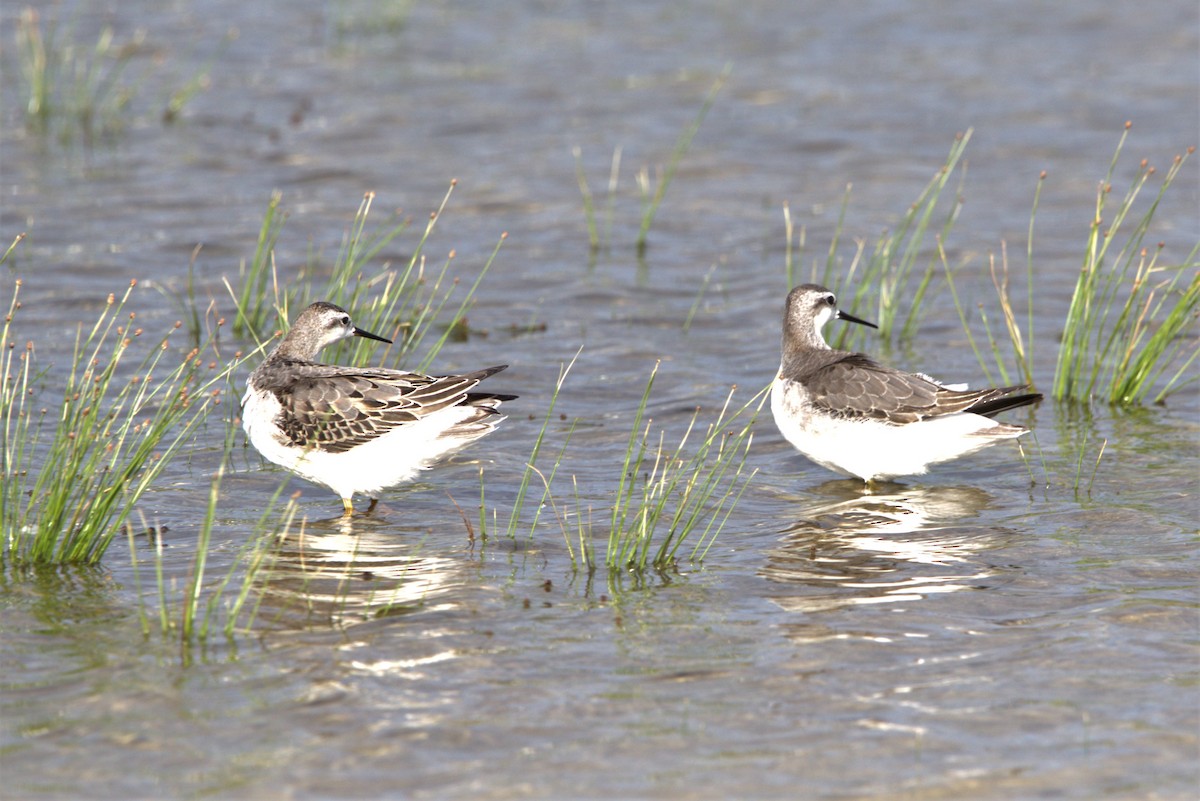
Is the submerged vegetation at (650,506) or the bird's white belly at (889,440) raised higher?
the bird's white belly at (889,440)

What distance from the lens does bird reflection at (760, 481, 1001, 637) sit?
9305mm

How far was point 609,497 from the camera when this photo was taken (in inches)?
439

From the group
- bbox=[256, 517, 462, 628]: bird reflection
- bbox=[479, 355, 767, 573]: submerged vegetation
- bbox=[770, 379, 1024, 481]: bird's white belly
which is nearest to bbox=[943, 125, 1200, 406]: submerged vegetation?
bbox=[770, 379, 1024, 481]: bird's white belly

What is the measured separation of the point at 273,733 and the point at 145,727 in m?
0.63

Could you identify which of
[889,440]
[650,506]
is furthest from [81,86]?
[889,440]

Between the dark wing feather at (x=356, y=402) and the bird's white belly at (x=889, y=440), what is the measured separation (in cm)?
261

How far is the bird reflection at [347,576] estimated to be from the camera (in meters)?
8.87

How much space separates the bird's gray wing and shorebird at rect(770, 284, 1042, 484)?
2.61 meters

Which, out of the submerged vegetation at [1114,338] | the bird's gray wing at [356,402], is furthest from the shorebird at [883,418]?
the bird's gray wing at [356,402]

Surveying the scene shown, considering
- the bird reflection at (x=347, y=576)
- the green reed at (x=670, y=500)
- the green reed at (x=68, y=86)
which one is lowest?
the bird reflection at (x=347, y=576)

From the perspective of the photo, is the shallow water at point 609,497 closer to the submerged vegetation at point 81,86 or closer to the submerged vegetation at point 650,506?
the submerged vegetation at point 650,506

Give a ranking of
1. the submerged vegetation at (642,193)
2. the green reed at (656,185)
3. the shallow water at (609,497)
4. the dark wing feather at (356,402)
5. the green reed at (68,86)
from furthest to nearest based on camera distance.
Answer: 1. the green reed at (68,86)
2. the submerged vegetation at (642,193)
3. the green reed at (656,185)
4. the dark wing feather at (356,402)
5. the shallow water at (609,497)

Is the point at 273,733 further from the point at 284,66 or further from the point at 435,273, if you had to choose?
the point at 284,66

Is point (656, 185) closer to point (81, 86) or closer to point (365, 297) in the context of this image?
point (365, 297)
